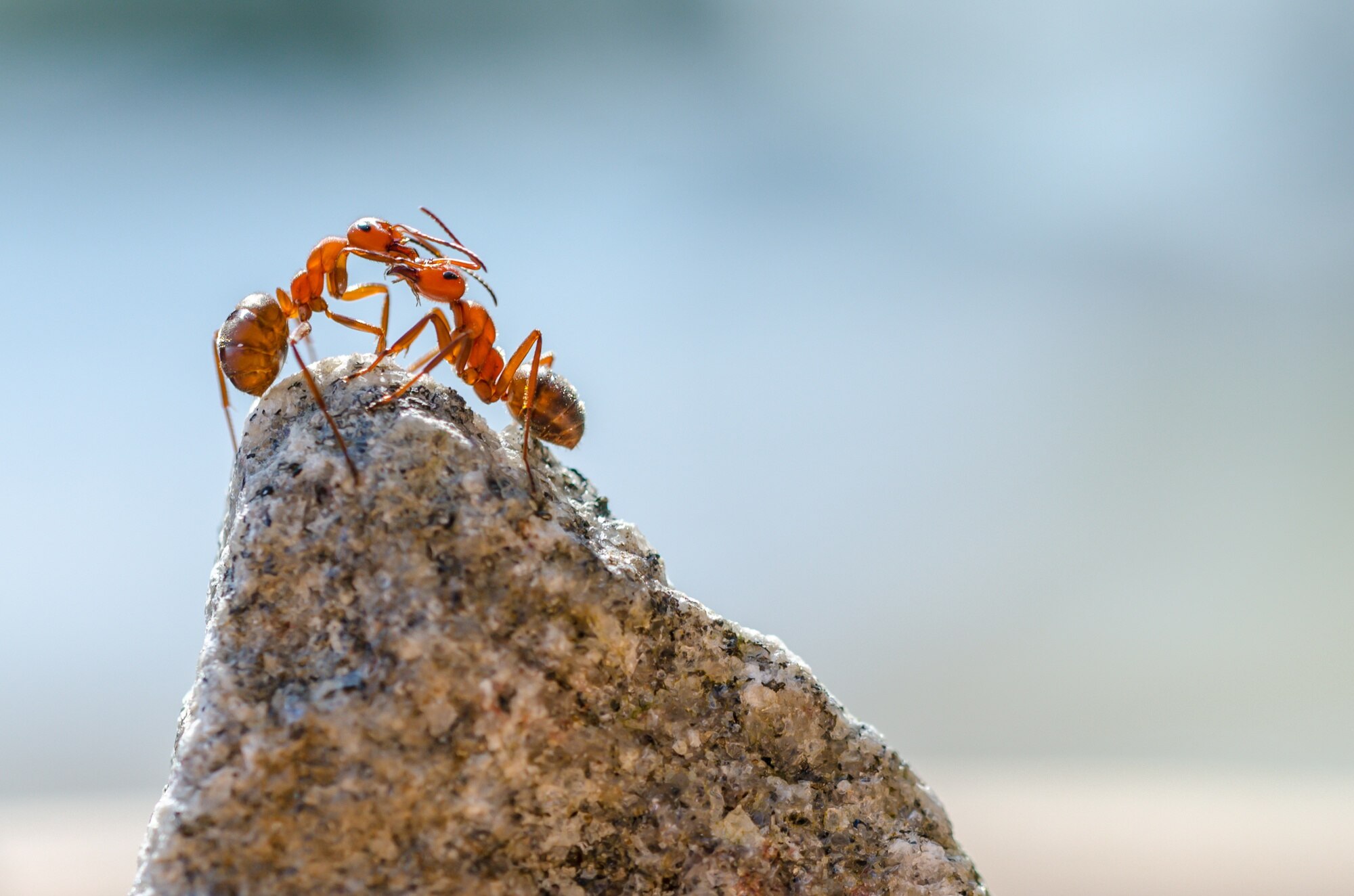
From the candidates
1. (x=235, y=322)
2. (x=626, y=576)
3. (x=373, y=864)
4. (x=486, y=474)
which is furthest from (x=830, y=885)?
(x=235, y=322)

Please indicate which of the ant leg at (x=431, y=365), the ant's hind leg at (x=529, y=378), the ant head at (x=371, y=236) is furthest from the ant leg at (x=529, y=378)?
the ant head at (x=371, y=236)

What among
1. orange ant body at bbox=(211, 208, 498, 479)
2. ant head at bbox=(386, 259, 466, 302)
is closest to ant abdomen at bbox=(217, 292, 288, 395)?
orange ant body at bbox=(211, 208, 498, 479)

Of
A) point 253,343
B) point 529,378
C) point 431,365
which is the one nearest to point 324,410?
point 431,365

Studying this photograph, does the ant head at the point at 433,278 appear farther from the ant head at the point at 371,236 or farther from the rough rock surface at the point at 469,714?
the rough rock surface at the point at 469,714

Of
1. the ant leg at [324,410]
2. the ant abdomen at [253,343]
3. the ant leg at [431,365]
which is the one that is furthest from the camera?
the ant abdomen at [253,343]

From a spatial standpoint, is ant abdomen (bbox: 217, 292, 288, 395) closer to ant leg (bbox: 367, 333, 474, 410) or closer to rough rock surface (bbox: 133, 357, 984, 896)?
rough rock surface (bbox: 133, 357, 984, 896)

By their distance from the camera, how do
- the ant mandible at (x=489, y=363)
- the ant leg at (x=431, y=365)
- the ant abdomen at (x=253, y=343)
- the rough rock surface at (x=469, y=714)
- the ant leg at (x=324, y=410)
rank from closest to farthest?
the rough rock surface at (x=469, y=714), the ant leg at (x=324, y=410), the ant leg at (x=431, y=365), the ant abdomen at (x=253, y=343), the ant mandible at (x=489, y=363)
